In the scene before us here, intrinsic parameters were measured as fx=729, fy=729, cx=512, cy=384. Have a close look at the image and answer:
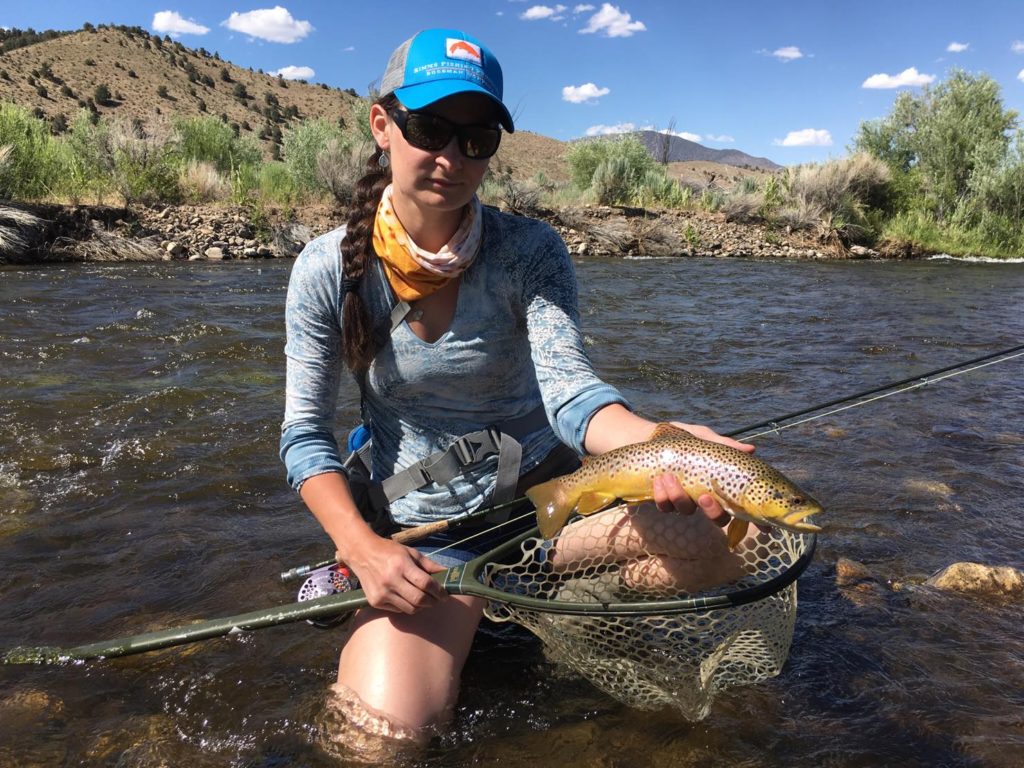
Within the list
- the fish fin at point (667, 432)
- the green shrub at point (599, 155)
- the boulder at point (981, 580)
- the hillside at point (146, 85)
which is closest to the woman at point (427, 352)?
the fish fin at point (667, 432)

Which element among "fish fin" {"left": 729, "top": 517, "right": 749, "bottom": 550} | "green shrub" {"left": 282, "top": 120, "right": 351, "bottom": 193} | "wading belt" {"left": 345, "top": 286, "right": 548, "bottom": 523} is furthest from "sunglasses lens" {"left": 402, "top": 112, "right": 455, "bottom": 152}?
"green shrub" {"left": 282, "top": 120, "right": 351, "bottom": 193}

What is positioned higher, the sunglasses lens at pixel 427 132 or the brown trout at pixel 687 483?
the sunglasses lens at pixel 427 132

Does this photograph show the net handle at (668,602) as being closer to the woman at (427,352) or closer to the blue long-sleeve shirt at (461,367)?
the woman at (427,352)

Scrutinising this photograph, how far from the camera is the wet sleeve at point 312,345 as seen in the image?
8.91 ft

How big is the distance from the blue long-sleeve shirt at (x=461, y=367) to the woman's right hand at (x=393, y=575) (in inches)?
16.2

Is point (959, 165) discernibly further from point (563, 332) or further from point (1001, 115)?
point (563, 332)

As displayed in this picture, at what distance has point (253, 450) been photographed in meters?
5.37

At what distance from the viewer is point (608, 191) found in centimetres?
2666

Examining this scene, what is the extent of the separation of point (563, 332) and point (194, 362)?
6.08 m

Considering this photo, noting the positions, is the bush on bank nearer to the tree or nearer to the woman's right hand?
the woman's right hand

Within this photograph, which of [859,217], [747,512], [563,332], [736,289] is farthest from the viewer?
[859,217]

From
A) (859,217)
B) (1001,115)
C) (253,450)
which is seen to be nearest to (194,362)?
(253,450)

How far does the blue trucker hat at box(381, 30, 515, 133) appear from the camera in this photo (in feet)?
7.79

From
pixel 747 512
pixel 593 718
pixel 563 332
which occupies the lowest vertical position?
pixel 593 718
